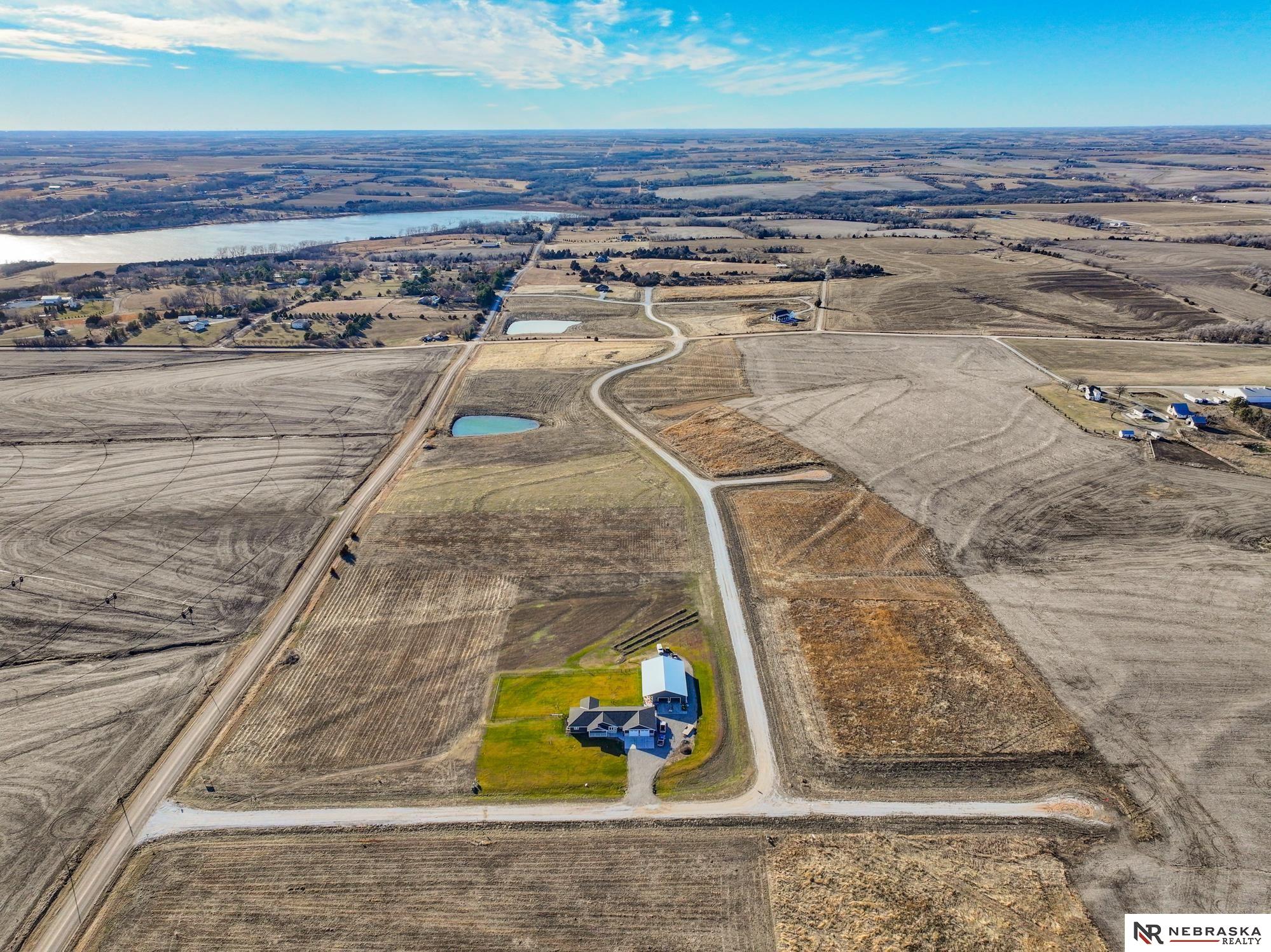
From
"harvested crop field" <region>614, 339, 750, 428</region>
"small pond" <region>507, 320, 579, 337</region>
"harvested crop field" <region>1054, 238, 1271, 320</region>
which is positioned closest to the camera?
"harvested crop field" <region>614, 339, 750, 428</region>

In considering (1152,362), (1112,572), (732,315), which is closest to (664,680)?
(1112,572)

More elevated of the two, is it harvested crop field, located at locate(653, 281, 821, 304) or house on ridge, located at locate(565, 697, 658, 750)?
harvested crop field, located at locate(653, 281, 821, 304)

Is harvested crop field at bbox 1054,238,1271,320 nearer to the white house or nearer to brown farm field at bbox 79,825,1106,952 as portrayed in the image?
brown farm field at bbox 79,825,1106,952

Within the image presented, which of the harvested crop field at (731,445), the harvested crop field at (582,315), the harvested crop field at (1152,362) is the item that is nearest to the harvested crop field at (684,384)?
the harvested crop field at (731,445)

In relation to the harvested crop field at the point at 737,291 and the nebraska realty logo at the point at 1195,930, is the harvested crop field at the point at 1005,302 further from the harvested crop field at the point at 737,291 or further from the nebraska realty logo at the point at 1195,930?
the nebraska realty logo at the point at 1195,930

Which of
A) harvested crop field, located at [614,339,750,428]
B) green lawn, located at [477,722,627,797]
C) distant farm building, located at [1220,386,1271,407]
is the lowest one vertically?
green lawn, located at [477,722,627,797]

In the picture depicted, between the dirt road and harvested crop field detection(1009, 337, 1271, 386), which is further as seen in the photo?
harvested crop field detection(1009, 337, 1271, 386)

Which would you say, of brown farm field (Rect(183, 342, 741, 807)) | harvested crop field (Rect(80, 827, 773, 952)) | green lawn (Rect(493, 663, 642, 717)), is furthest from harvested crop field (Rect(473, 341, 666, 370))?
harvested crop field (Rect(80, 827, 773, 952))
